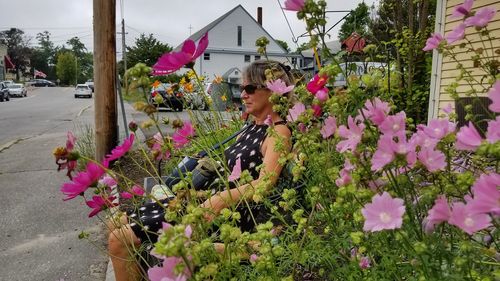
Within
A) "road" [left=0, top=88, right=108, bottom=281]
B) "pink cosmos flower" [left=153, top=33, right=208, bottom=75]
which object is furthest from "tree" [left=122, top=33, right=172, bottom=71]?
"pink cosmos flower" [left=153, top=33, right=208, bottom=75]

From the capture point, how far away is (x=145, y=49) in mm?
50719

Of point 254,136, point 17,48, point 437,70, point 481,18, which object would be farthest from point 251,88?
point 17,48

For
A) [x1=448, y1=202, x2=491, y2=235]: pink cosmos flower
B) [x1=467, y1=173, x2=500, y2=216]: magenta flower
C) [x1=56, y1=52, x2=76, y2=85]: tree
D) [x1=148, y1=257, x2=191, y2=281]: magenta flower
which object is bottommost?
[x1=148, y1=257, x2=191, y2=281]: magenta flower

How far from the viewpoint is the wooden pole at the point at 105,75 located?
4859 millimetres

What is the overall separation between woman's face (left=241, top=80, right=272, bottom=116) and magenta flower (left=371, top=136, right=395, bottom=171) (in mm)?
1693

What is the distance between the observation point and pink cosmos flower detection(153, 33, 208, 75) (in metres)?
1.19

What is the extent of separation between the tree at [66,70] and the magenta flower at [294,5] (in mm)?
90181

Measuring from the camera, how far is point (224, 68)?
144ft

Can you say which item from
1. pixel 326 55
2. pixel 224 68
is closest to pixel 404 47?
pixel 326 55

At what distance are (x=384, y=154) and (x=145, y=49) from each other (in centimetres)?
5249

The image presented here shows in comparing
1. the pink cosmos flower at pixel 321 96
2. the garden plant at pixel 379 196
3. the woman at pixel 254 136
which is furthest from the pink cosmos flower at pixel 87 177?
the woman at pixel 254 136

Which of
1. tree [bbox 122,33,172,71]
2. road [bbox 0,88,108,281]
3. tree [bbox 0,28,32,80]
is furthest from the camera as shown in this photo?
tree [bbox 0,28,32,80]

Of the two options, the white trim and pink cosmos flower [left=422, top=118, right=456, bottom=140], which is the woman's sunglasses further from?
the white trim

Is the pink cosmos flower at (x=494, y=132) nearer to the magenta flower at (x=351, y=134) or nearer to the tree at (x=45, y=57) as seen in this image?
the magenta flower at (x=351, y=134)
